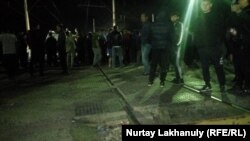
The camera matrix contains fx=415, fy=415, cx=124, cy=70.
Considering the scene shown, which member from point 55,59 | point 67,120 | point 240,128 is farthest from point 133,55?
point 240,128

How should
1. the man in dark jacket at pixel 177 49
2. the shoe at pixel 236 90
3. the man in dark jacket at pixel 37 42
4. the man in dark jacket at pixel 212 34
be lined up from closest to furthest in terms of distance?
the shoe at pixel 236 90
the man in dark jacket at pixel 212 34
the man in dark jacket at pixel 177 49
the man in dark jacket at pixel 37 42

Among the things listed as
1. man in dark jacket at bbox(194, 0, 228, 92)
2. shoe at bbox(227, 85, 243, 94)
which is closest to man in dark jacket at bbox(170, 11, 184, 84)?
man in dark jacket at bbox(194, 0, 228, 92)

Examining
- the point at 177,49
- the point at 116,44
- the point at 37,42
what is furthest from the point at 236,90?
the point at 116,44

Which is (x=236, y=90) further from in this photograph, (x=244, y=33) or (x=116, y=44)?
(x=116, y=44)

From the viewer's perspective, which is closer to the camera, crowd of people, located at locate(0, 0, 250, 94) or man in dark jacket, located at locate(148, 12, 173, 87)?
crowd of people, located at locate(0, 0, 250, 94)

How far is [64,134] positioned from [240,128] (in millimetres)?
3019

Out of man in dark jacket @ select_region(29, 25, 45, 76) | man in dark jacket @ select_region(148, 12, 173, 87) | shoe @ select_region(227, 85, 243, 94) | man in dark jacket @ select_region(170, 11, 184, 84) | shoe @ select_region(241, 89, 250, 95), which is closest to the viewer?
shoe @ select_region(241, 89, 250, 95)

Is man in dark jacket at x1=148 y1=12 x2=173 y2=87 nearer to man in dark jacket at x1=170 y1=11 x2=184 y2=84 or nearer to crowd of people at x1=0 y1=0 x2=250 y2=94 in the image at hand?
crowd of people at x1=0 y1=0 x2=250 y2=94

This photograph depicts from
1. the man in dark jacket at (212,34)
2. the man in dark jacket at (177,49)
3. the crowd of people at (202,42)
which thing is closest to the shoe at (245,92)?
the crowd of people at (202,42)

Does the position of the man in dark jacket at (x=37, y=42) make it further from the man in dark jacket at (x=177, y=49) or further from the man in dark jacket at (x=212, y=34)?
the man in dark jacket at (x=212, y=34)

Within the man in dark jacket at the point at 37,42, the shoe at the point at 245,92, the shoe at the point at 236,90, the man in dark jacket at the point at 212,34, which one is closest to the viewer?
the shoe at the point at 245,92

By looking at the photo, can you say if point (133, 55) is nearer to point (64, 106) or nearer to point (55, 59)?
point (55, 59)

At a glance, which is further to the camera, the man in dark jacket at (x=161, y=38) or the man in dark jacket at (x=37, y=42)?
the man in dark jacket at (x=37, y=42)

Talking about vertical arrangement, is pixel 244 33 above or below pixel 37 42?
above
